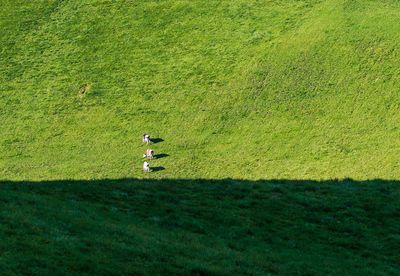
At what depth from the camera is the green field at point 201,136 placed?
23.5m

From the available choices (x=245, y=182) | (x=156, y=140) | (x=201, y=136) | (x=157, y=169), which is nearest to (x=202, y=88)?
(x=201, y=136)

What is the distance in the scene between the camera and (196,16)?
6562 centimetres

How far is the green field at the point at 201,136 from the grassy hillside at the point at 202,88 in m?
0.17

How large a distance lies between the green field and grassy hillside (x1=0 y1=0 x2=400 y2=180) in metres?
0.17

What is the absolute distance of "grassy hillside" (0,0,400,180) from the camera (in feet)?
147

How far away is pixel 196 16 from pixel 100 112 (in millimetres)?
18355

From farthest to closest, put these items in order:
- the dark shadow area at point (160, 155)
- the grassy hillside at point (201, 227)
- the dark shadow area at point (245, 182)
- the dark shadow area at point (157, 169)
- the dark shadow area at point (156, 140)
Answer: the dark shadow area at point (156, 140) → the dark shadow area at point (160, 155) → the dark shadow area at point (157, 169) → the dark shadow area at point (245, 182) → the grassy hillside at point (201, 227)

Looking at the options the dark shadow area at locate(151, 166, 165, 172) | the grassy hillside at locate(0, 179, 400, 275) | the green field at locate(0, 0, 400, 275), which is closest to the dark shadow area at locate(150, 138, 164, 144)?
the green field at locate(0, 0, 400, 275)

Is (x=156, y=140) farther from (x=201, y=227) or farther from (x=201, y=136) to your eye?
(x=201, y=227)

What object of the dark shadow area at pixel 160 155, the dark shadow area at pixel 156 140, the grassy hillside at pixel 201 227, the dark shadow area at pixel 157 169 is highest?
the grassy hillside at pixel 201 227

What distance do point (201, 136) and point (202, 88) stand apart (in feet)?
26.2

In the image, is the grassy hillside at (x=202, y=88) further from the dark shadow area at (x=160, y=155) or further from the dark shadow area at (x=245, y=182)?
the dark shadow area at (x=245, y=182)

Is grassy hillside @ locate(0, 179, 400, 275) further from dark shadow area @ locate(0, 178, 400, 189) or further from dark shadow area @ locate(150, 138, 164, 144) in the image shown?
dark shadow area @ locate(150, 138, 164, 144)

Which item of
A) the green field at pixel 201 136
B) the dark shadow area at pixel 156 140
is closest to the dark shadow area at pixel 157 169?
the green field at pixel 201 136
